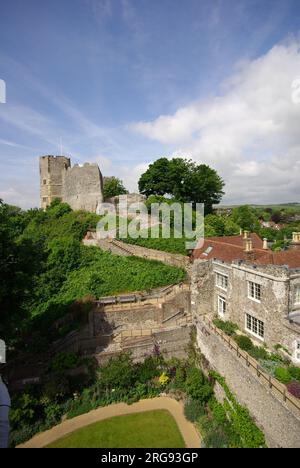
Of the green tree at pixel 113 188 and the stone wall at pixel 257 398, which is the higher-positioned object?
the green tree at pixel 113 188

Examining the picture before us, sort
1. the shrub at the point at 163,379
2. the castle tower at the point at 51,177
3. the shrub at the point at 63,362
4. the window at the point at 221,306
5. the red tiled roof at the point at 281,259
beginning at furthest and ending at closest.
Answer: the castle tower at the point at 51,177 → the window at the point at 221,306 → the red tiled roof at the point at 281,259 → the shrub at the point at 163,379 → the shrub at the point at 63,362

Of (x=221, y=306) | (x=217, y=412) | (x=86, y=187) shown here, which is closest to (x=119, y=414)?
(x=217, y=412)

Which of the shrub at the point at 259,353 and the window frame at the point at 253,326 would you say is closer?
the shrub at the point at 259,353

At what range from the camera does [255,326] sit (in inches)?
559

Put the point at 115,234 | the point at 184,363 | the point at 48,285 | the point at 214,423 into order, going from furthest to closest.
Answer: the point at 115,234 < the point at 48,285 < the point at 184,363 < the point at 214,423

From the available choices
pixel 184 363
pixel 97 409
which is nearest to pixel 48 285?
pixel 97 409

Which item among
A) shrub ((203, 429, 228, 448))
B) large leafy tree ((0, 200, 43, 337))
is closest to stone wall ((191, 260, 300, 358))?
shrub ((203, 429, 228, 448))

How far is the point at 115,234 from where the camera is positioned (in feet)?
85.6

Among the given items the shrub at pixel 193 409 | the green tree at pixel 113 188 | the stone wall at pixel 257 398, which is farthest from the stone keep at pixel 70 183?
the shrub at pixel 193 409

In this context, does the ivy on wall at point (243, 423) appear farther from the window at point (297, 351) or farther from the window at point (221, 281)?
the window at point (221, 281)

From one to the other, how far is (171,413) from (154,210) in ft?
65.0

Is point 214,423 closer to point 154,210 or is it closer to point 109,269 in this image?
point 109,269

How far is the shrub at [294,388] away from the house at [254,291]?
1.69 meters

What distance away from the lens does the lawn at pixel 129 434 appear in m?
11.1
